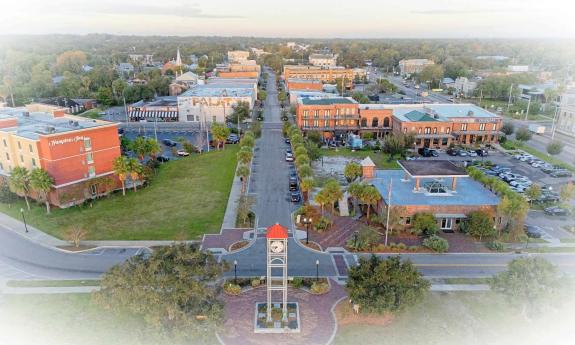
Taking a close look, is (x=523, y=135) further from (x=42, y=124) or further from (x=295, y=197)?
(x=42, y=124)

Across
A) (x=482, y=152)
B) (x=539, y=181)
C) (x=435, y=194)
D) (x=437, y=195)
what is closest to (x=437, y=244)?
(x=437, y=195)

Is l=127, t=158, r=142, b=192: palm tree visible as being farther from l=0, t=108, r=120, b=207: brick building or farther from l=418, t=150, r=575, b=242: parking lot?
l=418, t=150, r=575, b=242: parking lot

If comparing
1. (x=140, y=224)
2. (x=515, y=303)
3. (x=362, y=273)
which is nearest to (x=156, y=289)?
(x=362, y=273)

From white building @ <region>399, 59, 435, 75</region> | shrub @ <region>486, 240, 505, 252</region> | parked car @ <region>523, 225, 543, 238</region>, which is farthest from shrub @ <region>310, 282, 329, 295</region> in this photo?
white building @ <region>399, 59, 435, 75</region>

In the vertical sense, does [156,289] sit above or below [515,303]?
above

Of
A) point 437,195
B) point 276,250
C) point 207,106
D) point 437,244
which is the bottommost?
point 437,244

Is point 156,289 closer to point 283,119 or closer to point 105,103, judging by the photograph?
point 283,119
